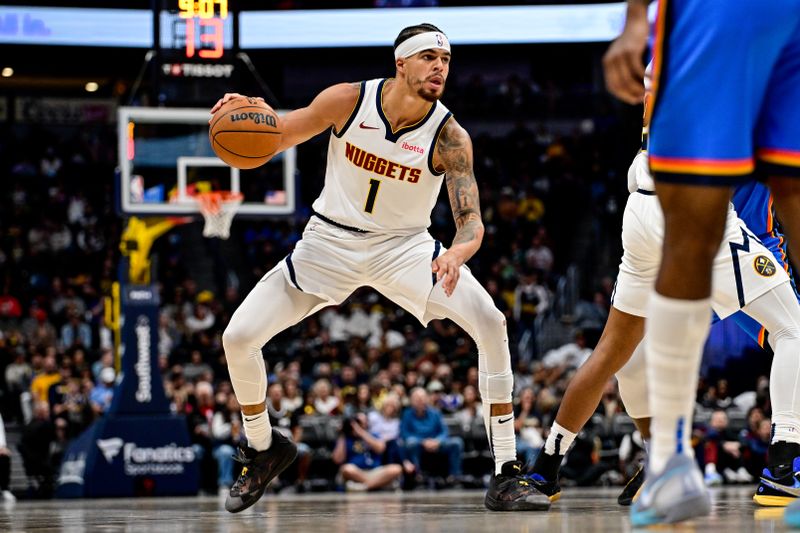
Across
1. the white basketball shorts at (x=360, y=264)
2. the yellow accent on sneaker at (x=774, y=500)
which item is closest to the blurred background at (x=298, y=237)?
the white basketball shorts at (x=360, y=264)

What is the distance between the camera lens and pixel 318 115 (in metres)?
5.88

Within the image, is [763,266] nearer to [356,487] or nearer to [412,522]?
[412,522]

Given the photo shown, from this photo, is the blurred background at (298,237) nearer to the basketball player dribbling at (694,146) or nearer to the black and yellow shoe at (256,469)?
the black and yellow shoe at (256,469)

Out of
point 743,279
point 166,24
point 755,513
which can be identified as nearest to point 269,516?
point 755,513

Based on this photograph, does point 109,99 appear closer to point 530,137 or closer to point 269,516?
point 530,137

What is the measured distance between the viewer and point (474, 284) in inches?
227

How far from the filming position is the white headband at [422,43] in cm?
592

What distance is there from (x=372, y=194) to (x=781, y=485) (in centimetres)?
242

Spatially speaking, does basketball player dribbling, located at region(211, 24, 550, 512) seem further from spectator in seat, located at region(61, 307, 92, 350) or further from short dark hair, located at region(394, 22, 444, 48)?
spectator in seat, located at region(61, 307, 92, 350)

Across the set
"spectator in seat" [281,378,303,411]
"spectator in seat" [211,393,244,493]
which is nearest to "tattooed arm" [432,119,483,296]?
"spectator in seat" [211,393,244,493]

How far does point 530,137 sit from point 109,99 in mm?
10055

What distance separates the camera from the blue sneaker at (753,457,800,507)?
5.34 m

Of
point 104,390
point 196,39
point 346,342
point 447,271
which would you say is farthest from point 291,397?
point 447,271

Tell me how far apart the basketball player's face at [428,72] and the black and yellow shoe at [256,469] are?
1947mm
